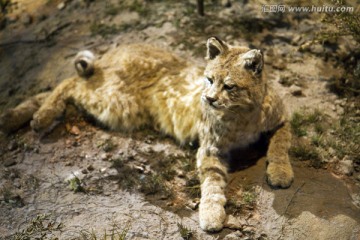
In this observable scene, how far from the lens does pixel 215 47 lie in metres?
4.06

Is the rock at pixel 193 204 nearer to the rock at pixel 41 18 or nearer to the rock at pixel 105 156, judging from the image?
the rock at pixel 105 156

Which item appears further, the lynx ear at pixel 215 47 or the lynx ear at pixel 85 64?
the lynx ear at pixel 85 64

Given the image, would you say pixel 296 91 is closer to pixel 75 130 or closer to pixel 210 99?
pixel 210 99

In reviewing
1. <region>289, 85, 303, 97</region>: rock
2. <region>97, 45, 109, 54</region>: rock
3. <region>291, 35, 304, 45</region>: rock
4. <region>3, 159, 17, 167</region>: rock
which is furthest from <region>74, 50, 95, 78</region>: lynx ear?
<region>291, 35, 304, 45</region>: rock

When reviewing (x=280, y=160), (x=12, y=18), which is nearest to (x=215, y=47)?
(x=280, y=160)

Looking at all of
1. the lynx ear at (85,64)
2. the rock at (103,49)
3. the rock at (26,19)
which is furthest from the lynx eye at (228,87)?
the rock at (26,19)

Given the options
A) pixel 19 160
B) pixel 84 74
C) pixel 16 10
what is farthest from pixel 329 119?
pixel 16 10

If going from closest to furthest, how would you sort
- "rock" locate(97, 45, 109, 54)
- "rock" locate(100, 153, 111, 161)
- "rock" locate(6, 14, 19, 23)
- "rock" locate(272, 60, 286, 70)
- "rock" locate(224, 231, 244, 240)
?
"rock" locate(224, 231, 244, 240) → "rock" locate(100, 153, 111, 161) → "rock" locate(272, 60, 286, 70) → "rock" locate(97, 45, 109, 54) → "rock" locate(6, 14, 19, 23)

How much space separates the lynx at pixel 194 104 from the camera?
3871mm

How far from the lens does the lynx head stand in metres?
3.82

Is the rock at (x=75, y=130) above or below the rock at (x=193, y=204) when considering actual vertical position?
below

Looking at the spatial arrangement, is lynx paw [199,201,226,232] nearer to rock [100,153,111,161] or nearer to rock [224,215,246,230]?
rock [224,215,246,230]

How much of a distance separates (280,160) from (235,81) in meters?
0.88

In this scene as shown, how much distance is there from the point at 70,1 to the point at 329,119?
4603mm
